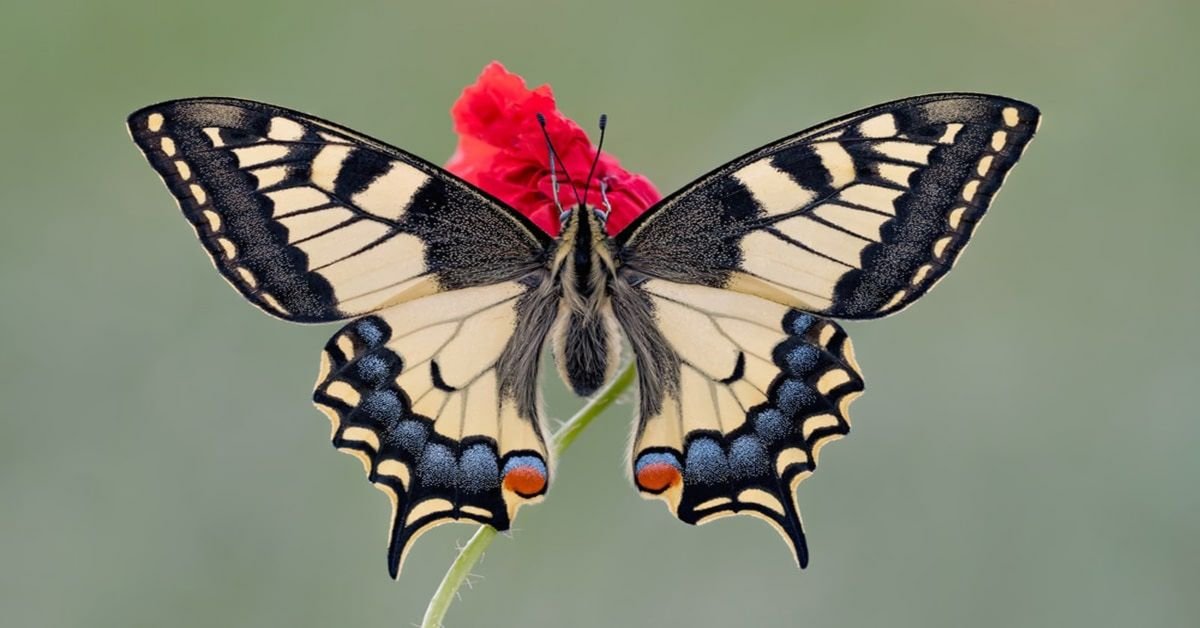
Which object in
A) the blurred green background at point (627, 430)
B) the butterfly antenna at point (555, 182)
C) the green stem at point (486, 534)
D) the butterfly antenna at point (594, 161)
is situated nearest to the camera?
the green stem at point (486, 534)

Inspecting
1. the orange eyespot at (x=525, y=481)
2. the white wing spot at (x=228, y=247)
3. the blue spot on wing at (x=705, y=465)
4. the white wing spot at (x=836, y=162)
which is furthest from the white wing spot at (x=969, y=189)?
the white wing spot at (x=228, y=247)

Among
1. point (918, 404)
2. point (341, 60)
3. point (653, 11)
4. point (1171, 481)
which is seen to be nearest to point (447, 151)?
point (341, 60)

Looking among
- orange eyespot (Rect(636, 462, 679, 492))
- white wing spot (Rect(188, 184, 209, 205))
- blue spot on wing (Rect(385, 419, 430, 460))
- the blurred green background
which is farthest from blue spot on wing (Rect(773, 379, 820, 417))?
the blurred green background

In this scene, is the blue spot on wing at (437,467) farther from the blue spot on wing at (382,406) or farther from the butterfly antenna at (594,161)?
the butterfly antenna at (594,161)

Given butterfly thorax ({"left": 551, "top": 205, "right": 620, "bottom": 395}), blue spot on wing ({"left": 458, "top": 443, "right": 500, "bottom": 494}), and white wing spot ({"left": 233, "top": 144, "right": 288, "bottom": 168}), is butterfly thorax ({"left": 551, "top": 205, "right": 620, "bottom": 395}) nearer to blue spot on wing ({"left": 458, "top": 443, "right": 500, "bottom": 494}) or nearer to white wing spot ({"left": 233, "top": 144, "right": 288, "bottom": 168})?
blue spot on wing ({"left": 458, "top": 443, "right": 500, "bottom": 494})

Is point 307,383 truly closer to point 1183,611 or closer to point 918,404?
point 918,404

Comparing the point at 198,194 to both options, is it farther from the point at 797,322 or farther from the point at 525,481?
the point at 797,322
